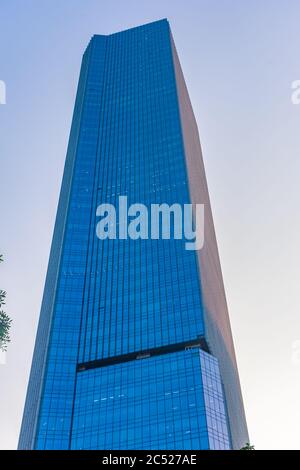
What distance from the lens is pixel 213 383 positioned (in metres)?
98.4

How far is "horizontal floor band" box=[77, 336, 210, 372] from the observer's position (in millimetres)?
104500

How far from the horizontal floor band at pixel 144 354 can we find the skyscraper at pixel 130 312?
10.6 inches

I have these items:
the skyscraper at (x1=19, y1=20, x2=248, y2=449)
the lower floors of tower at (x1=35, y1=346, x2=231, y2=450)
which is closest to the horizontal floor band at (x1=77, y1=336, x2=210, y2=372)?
A: the skyscraper at (x1=19, y1=20, x2=248, y2=449)

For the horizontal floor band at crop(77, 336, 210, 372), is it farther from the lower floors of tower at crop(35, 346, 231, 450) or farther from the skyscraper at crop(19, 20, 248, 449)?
the lower floors of tower at crop(35, 346, 231, 450)

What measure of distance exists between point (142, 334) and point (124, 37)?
12758 cm

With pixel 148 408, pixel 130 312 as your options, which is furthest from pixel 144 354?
pixel 148 408

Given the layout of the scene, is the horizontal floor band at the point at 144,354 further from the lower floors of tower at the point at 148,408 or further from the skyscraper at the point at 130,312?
the lower floors of tower at the point at 148,408

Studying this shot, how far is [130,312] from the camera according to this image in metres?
112

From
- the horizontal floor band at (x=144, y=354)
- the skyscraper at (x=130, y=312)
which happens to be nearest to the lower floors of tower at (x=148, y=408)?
the skyscraper at (x=130, y=312)

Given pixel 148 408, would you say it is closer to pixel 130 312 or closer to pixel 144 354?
pixel 144 354

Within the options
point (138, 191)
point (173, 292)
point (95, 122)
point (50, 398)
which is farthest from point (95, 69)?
point (50, 398)

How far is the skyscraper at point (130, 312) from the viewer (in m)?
94.2

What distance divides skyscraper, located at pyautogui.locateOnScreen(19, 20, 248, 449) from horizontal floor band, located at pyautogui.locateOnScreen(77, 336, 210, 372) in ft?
0.88

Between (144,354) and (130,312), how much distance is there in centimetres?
1061
